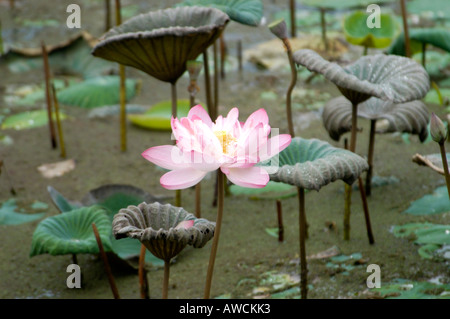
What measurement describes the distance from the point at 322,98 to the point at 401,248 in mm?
1819

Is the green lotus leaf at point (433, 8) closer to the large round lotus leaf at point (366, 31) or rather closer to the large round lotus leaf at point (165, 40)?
the large round lotus leaf at point (366, 31)

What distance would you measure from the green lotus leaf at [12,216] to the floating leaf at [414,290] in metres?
1.56

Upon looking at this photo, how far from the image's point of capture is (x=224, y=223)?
2803mm

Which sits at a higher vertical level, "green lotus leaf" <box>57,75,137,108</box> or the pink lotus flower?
the pink lotus flower

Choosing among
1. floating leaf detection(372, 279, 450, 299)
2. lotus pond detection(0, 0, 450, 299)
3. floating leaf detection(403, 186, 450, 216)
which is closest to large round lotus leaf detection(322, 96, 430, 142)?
lotus pond detection(0, 0, 450, 299)

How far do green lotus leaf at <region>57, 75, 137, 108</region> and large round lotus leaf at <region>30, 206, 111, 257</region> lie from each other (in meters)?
1.71

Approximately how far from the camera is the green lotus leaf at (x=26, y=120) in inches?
152

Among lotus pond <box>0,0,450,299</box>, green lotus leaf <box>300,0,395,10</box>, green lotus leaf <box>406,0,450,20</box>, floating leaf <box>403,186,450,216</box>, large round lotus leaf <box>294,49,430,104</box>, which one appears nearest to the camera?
lotus pond <box>0,0,450,299</box>

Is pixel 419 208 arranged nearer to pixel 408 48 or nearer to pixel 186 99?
pixel 408 48

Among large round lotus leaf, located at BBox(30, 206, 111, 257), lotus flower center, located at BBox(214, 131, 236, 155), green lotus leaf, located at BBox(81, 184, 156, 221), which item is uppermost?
lotus flower center, located at BBox(214, 131, 236, 155)

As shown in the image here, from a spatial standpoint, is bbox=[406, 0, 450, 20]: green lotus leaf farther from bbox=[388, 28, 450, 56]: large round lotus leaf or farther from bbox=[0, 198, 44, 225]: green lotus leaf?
bbox=[0, 198, 44, 225]: green lotus leaf

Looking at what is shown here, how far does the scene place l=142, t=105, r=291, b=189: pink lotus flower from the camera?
139cm

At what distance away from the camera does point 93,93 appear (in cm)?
405

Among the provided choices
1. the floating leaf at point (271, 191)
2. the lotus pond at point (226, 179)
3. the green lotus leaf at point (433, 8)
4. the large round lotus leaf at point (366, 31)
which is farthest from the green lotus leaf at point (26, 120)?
the green lotus leaf at point (433, 8)
